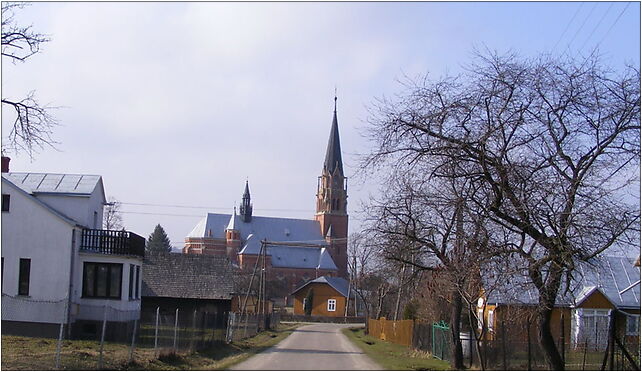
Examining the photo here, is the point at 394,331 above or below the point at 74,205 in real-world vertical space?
below

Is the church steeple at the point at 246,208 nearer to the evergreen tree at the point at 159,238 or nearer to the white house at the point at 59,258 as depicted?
the evergreen tree at the point at 159,238

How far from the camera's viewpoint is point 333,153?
132500 millimetres

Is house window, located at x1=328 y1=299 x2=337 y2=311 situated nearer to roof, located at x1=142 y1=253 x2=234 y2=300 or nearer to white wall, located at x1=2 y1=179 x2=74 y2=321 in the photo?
roof, located at x1=142 y1=253 x2=234 y2=300

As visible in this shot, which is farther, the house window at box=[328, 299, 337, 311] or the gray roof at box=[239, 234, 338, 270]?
the gray roof at box=[239, 234, 338, 270]

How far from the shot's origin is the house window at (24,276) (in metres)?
29.5

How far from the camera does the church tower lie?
137250 mm

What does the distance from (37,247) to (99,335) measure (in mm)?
4180

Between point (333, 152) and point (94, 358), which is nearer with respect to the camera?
Result: point (94, 358)

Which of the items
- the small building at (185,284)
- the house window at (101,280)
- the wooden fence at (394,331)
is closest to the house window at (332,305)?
the wooden fence at (394,331)

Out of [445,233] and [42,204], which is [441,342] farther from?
[42,204]

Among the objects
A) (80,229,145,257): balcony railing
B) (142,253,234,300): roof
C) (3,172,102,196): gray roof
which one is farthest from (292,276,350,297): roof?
(80,229,145,257): balcony railing

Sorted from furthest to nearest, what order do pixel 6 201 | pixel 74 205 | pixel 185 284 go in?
1. pixel 185 284
2. pixel 74 205
3. pixel 6 201

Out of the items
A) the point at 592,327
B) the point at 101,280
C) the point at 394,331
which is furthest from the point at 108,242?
the point at 592,327

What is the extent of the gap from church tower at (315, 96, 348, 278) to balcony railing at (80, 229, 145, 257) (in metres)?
103
